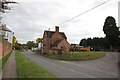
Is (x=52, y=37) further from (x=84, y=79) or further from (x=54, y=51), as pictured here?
(x=84, y=79)

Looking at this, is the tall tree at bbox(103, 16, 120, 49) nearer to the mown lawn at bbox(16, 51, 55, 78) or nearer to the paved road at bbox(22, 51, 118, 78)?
the paved road at bbox(22, 51, 118, 78)

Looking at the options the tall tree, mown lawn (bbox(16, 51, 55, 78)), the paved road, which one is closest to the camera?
mown lawn (bbox(16, 51, 55, 78))

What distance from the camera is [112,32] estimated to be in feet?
223

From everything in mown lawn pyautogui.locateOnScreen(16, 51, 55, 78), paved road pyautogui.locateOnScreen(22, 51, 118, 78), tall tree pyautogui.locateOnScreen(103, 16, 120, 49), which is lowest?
paved road pyautogui.locateOnScreen(22, 51, 118, 78)

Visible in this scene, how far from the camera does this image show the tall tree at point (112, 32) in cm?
6619

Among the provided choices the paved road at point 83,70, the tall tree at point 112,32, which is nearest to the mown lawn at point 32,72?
the paved road at point 83,70

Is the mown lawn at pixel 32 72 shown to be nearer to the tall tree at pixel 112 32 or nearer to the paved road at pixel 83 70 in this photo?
the paved road at pixel 83 70

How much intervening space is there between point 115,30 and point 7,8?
59854mm

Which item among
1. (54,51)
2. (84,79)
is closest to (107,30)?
(54,51)

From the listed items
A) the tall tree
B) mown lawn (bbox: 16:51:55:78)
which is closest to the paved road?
mown lawn (bbox: 16:51:55:78)

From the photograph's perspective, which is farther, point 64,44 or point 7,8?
point 64,44

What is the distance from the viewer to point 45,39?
76438 millimetres

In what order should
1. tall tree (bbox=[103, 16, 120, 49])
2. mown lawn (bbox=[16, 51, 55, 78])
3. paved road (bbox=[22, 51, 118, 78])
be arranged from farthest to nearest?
tall tree (bbox=[103, 16, 120, 49]) < paved road (bbox=[22, 51, 118, 78]) < mown lawn (bbox=[16, 51, 55, 78])

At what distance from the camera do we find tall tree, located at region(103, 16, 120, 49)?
66188 millimetres
